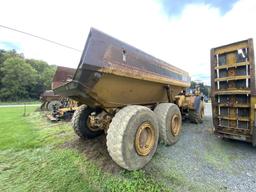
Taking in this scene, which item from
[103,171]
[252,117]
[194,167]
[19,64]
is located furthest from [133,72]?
[19,64]

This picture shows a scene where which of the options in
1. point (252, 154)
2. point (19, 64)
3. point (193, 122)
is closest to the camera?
point (252, 154)

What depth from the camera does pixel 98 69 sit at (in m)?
2.54

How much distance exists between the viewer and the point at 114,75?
2.81 m

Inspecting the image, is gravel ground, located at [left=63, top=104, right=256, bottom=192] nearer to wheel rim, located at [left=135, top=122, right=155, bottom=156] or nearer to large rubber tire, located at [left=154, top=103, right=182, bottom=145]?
large rubber tire, located at [left=154, top=103, right=182, bottom=145]

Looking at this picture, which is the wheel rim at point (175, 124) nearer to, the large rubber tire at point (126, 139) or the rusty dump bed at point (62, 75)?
the large rubber tire at point (126, 139)

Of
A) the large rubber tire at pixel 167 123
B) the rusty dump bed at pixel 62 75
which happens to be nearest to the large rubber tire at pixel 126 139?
the large rubber tire at pixel 167 123

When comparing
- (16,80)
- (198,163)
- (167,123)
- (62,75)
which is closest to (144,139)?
(167,123)

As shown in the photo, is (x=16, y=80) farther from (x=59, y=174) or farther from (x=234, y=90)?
(x=234, y=90)

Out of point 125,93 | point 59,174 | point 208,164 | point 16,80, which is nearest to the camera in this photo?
point 59,174

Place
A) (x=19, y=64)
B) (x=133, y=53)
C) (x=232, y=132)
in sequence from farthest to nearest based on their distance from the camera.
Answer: (x=19, y=64), (x=232, y=132), (x=133, y=53)

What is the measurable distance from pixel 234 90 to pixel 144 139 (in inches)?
104

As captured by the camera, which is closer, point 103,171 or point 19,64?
point 103,171

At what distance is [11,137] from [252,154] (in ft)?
22.3

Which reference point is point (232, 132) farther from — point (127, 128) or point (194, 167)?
point (127, 128)
